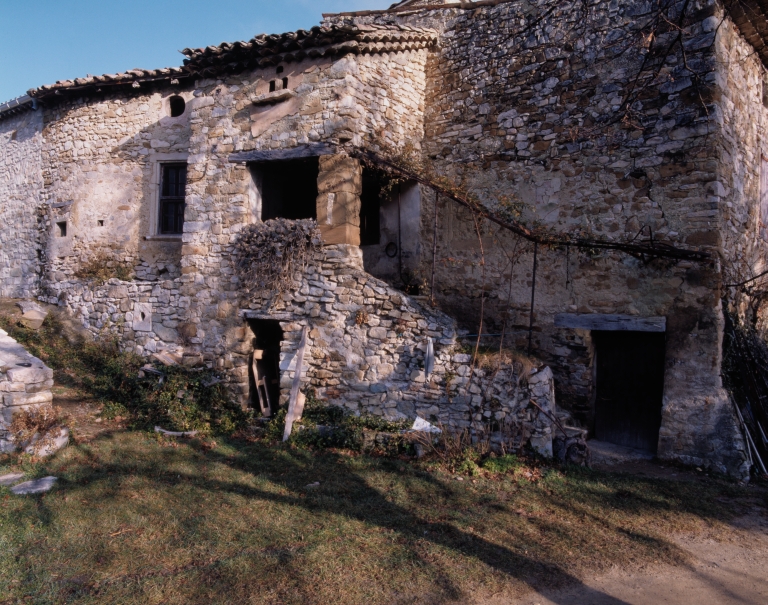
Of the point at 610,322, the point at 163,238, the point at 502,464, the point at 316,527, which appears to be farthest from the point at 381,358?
the point at 163,238

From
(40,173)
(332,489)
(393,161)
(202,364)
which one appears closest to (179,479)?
(332,489)

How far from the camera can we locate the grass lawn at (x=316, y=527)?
4266mm

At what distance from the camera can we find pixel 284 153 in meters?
8.76

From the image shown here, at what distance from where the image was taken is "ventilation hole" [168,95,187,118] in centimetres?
1157

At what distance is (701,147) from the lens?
7371mm

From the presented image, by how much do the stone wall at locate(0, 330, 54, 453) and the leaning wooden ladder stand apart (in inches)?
116

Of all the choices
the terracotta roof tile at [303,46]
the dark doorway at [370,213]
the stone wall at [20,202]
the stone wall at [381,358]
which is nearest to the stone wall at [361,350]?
the stone wall at [381,358]

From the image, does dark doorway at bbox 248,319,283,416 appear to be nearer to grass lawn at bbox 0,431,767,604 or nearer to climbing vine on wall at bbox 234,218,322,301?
climbing vine on wall at bbox 234,218,322,301

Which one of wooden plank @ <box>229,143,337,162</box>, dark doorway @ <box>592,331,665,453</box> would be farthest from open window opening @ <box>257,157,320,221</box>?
dark doorway @ <box>592,331,665,453</box>

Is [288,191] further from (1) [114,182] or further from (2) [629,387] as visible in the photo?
(2) [629,387]

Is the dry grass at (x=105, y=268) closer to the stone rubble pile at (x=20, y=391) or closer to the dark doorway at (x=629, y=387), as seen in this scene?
the stone rubble pile at (x=20, y=391)

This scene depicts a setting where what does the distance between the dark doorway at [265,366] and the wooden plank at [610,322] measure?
475 cm

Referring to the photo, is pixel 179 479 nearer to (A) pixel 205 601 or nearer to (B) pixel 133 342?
(A) pixel 205 601

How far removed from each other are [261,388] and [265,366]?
417 millimetres
